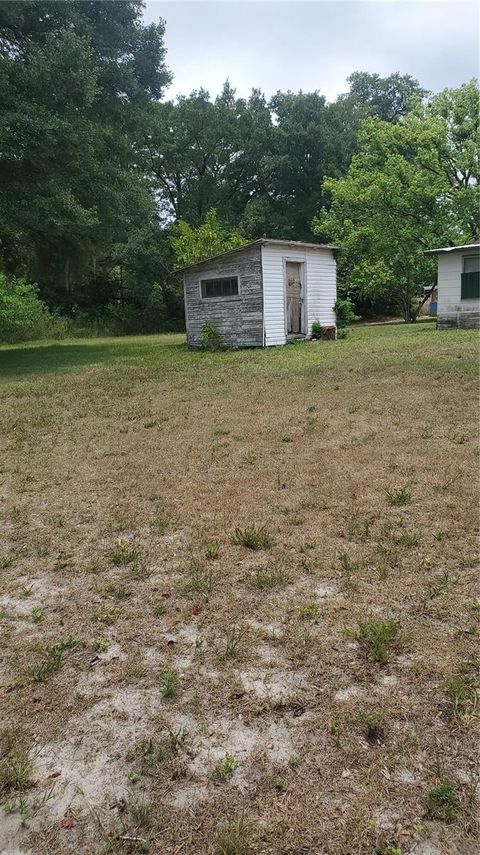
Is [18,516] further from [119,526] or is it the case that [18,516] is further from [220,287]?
[220,287]

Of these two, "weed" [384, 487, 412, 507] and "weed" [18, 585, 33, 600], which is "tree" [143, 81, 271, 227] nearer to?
"weed" [384, 487, 412, 507]

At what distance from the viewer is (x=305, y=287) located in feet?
50.9

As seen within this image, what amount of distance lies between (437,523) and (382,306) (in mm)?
28566

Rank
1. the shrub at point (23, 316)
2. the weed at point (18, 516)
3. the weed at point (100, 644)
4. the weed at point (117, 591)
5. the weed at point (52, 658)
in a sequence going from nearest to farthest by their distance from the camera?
1. the weed at point (52, 658)
2. the weed at point (100, 644)
3. the weed at point (117, 591)
4. the weed at point (18, 516)
5. the shrub at point (23, 316)

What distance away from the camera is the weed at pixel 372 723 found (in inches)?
66.8

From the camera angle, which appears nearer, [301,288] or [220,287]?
[220,287]

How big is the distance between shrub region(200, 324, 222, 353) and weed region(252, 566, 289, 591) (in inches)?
503

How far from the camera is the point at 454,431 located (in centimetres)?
528

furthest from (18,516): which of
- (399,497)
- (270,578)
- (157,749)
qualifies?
(399,497)

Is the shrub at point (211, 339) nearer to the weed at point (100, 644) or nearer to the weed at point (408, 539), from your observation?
the weed at point (408, 539)

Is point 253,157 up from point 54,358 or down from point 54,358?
up

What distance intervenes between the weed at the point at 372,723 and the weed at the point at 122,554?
1533 millimetres

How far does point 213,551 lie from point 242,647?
2.85 feet

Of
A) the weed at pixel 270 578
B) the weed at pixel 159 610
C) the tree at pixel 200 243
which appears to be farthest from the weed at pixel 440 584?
the tree at pixel 200 243
